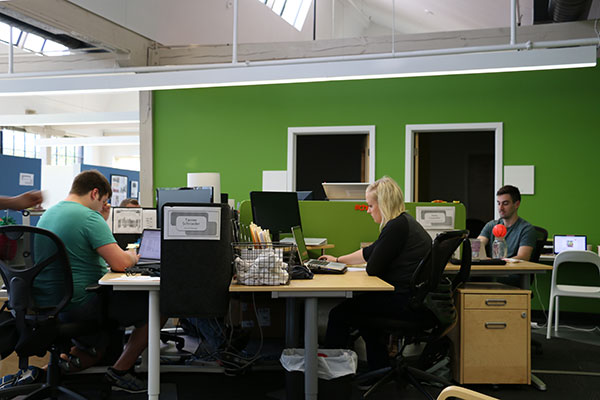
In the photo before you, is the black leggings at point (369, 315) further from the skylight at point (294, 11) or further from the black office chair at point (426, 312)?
the skylight at point (294, 11)

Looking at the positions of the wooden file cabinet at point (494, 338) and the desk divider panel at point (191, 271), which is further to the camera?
the wooden file cabinet at point (494, 338)

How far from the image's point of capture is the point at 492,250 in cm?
428

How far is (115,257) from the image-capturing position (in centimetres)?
303

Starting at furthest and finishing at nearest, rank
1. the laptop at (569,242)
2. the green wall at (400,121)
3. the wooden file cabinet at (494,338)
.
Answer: the green wall at (400,121) → the laptop at (569,242) → the wooden file cabinet at (494,338)

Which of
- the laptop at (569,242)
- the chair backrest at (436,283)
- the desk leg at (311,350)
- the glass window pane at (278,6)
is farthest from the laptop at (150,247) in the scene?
the glass window pane at (278,6)

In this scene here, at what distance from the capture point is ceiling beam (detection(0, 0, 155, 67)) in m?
5.54

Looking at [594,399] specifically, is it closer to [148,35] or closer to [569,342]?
[569,342]

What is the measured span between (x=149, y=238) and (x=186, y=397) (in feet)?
3.26

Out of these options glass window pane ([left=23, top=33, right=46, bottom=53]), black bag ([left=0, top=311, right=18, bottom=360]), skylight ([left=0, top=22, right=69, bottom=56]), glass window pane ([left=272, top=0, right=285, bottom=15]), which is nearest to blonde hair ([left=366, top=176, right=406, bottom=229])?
black bag ([left=0, top=311, right=18, bottom=360])

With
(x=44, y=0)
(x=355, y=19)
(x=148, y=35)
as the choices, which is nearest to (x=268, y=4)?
(x=355, y=19)

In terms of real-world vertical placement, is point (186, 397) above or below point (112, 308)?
below

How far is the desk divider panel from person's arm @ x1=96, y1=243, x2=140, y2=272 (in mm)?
479

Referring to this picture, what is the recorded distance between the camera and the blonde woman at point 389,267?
10.3 ft

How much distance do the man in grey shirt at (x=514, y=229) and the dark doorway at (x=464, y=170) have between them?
5.57m
